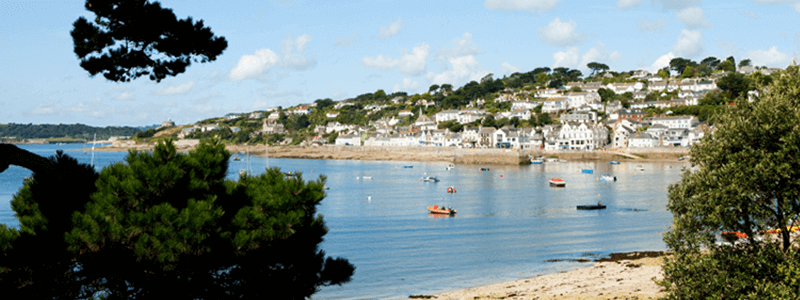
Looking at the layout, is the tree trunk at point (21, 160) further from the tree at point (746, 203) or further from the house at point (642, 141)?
the house at point (642, 141)

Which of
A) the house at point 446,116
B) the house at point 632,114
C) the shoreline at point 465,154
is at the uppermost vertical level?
the house at point 446,116

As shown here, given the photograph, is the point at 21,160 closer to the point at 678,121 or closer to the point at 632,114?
the point at 678,121

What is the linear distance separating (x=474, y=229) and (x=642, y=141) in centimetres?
7905

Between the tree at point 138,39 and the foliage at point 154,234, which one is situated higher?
the tree at point 138,39

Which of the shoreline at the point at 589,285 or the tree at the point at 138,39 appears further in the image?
the shoreline at the point at 589,285

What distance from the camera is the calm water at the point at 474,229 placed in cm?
2330

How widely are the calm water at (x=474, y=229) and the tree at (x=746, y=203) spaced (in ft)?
35.0

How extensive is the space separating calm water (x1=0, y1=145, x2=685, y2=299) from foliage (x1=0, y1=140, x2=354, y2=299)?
3745 mm

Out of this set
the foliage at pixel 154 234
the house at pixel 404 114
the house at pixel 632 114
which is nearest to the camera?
the foliage at pixel 154 234

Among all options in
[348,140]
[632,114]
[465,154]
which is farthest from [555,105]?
[348,140]

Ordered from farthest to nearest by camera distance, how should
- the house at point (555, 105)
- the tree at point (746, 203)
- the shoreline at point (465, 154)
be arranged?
the house at point (555, 105) < the shoreline at point (465, 154) < the tree at point (746, 203)

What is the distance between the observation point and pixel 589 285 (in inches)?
771

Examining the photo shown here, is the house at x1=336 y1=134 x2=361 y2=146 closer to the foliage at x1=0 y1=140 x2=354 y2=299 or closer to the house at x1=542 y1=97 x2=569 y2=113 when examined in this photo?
the house at x1=542 y1=97 x2=569 y2=113

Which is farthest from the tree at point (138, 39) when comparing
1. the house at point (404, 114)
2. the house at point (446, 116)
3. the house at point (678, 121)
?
the house at point (404, 114)
